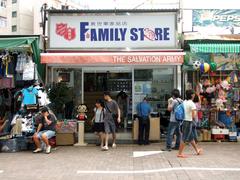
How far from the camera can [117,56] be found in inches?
552

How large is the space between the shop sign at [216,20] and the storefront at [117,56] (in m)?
2.13

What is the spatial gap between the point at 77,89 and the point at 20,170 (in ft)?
18.5

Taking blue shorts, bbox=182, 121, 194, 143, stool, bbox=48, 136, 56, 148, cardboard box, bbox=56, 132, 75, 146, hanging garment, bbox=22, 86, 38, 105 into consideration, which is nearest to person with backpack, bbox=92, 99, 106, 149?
cardboard box, bbox=56, 132, 75, 146

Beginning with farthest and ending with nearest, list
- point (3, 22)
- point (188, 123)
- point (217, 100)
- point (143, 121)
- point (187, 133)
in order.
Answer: point (3, 22)
point (217, 100)
point (143, 121)
point (188, 123)
point (187, 133)

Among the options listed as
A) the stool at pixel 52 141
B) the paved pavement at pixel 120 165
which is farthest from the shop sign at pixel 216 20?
the stool at pixel 52 141

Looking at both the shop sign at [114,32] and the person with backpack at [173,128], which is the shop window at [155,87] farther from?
the person with backpack at [173,128]

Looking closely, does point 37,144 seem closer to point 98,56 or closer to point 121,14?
point 98,56

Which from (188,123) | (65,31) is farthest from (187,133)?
(65,31)

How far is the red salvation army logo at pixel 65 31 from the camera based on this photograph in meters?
15.1

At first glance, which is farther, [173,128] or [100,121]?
[100,121]

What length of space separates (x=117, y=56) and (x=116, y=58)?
0.24 ft

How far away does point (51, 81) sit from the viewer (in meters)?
15.3

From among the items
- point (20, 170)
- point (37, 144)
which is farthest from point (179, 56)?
point (20, 170)

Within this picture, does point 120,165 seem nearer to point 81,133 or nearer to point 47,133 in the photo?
point 47,133
